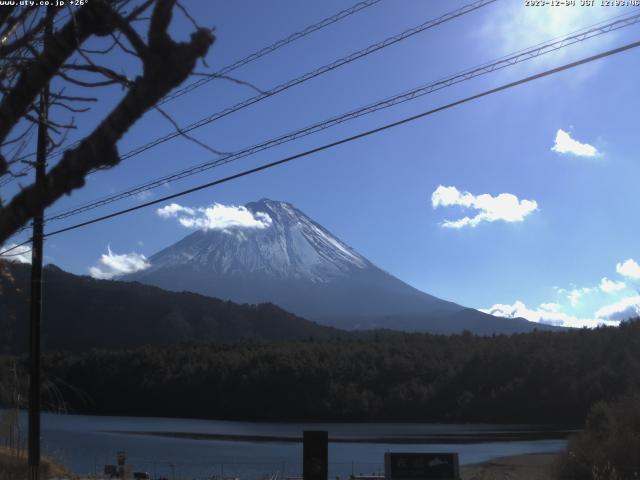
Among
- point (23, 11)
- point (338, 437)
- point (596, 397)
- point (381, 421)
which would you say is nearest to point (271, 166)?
point (23, 11)

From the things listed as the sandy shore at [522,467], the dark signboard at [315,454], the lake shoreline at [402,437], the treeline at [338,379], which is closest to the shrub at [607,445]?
the sandy shore at [522,467]

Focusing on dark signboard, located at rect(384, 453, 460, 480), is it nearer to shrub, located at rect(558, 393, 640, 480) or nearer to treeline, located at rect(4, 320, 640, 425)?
shrub, located at rect(558, 393, 640, 480)

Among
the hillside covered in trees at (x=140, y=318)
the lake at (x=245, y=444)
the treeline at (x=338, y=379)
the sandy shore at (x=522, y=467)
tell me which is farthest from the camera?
the hillside covered in trees at (x=140, y=318)

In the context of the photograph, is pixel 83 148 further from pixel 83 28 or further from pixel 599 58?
pixel 599 58

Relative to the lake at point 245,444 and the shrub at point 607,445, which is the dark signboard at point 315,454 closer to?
the shrub at point 607,445

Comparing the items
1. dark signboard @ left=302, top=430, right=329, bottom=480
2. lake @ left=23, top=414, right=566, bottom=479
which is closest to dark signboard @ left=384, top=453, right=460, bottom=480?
dark signboard @ left=302, top=430, right=329, bottom=480

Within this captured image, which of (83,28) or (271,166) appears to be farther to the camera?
(271,166)
